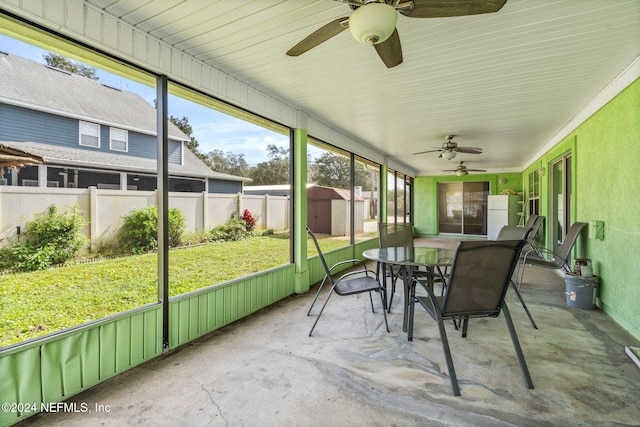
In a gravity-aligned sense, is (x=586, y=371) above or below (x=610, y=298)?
below

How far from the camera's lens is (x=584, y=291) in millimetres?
3299

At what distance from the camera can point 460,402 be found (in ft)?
5.80

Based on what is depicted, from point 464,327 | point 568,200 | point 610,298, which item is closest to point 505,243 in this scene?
point 464,327

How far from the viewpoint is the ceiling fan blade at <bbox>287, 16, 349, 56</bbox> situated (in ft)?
5.30

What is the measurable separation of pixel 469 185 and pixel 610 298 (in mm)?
7720

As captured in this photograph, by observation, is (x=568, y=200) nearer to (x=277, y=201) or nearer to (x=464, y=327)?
(x=464, y=327)

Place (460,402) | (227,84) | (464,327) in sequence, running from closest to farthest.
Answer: (460,402) → (464,327) → (227,84)

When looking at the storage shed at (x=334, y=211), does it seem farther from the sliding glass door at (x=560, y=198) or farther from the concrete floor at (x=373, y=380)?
the sliding glass door at (x=560, y=198)

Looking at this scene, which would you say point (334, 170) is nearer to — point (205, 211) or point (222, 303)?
point (205, 211)

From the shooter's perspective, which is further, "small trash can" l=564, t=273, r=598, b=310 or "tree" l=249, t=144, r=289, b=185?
"tree" l=249, t=144, r=289, b=185

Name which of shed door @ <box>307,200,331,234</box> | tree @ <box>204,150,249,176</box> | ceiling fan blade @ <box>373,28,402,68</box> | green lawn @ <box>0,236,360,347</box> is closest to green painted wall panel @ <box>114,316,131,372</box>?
green lawn @ <box>0,236,360,347</box>

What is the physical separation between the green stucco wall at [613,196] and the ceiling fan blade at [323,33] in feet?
8.96

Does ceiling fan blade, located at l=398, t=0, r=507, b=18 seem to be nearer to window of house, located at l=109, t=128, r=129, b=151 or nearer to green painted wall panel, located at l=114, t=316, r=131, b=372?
window of house, located at l=109, t=128, r=129, b=151

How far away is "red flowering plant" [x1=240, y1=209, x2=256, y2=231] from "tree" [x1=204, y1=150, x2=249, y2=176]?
51 cm
